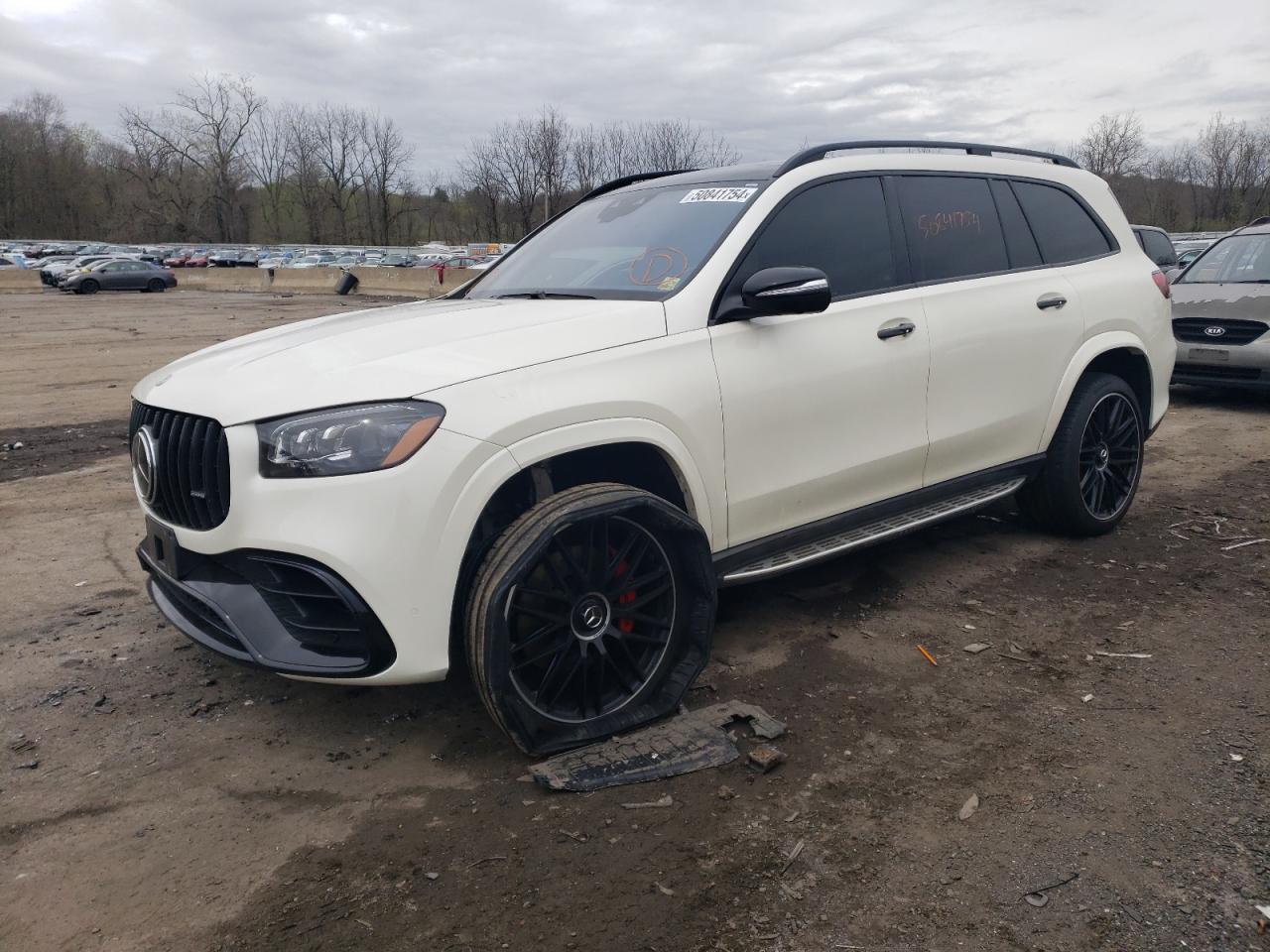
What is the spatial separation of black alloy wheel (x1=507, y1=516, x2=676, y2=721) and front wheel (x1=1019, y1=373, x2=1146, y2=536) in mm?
2664

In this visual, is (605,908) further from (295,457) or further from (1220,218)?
(1220,218)

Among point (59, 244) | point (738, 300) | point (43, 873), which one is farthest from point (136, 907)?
point (59, 244)

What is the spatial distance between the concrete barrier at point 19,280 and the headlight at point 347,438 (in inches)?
1872

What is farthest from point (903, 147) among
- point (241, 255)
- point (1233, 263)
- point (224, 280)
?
point (241, 255)

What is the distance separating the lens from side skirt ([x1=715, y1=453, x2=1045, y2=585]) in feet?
11.9

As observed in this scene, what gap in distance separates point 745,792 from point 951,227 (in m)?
2.83

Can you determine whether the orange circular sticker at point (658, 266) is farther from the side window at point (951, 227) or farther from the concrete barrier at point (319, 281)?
the concrete barrier at point (319, 281)

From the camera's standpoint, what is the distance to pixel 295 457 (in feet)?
9.04

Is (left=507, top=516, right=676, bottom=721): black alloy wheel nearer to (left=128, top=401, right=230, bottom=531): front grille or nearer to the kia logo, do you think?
(left=128, top=401, right=230, bottom=531): front grille

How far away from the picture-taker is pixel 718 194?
3883mm

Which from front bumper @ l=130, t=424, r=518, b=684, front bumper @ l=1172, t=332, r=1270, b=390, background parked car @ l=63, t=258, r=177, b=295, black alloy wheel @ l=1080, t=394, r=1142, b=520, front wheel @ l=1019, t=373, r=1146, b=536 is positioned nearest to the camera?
front bumper @ l=130, t=424, r=518, b=684

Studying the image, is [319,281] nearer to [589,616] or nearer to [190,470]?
[190,470]

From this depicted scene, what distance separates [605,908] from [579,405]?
1430mm

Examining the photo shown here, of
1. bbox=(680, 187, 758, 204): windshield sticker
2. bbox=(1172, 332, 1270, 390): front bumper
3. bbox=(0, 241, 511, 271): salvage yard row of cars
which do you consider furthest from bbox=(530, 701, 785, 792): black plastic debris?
bbox=(0, 241, 511, 271): salvage yard row of cars
